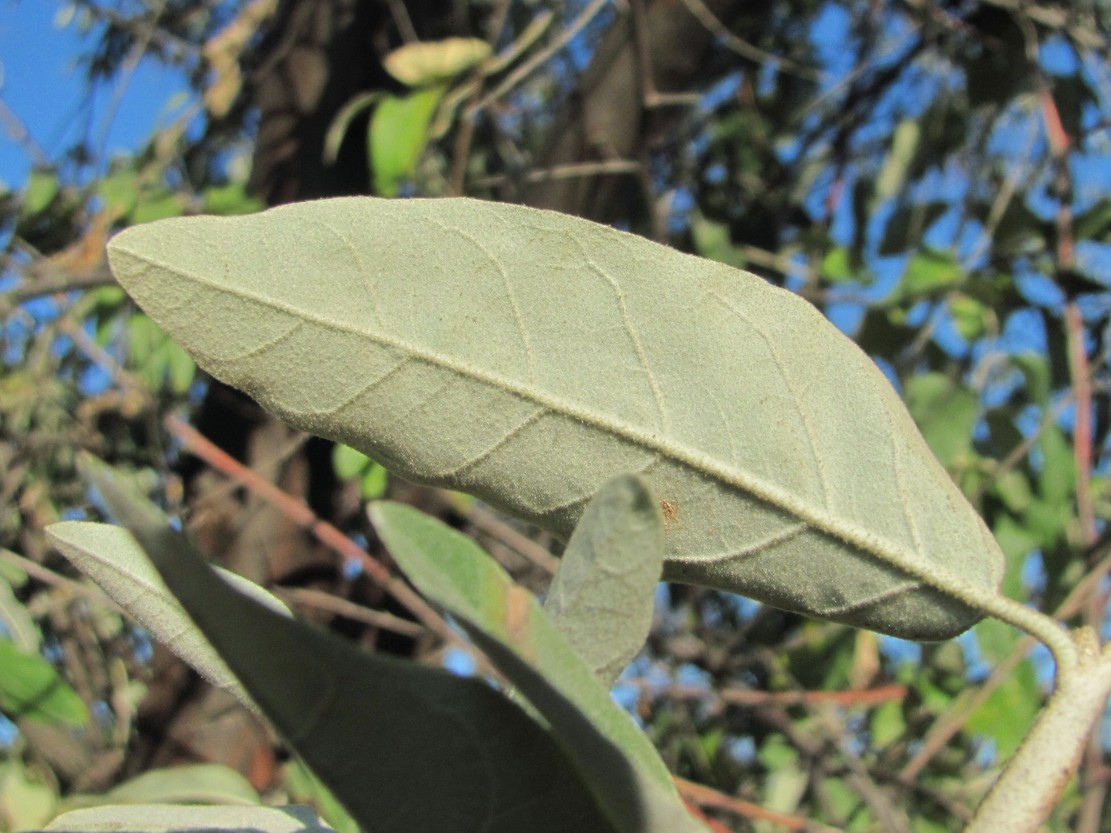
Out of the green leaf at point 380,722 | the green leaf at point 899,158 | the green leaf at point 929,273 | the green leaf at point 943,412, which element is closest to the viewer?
the green leaf at point 380,722

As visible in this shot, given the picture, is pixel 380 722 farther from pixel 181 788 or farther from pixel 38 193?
pixel 38 193

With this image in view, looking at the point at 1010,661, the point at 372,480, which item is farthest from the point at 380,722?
the point at 1010,661

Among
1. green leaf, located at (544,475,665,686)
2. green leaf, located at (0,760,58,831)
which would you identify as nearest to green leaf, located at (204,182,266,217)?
green leaf, located at (0,760,58,831)

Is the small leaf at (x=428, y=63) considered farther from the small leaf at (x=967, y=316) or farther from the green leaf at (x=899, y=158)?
the green leaf at (x=899, y=158)

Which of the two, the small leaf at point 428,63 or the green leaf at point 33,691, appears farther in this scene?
the small leaf at point 428,63

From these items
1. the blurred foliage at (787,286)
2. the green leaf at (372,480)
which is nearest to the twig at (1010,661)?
the blurred foliage at (787,286)

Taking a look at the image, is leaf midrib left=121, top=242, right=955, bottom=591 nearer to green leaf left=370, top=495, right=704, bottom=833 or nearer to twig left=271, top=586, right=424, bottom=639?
green leaf left=370, top=495, right=704, bottom=833
